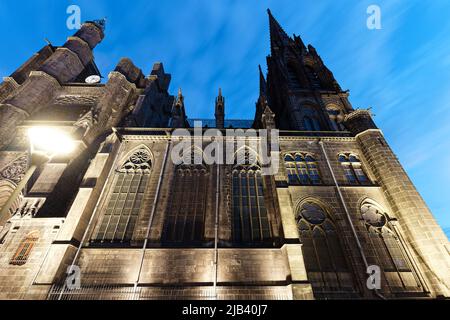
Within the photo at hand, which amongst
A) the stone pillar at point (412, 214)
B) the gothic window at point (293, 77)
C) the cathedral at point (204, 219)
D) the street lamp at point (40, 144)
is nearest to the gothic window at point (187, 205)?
the cathedral at point (204, 219)

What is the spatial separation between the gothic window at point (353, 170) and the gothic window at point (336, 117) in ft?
17.8

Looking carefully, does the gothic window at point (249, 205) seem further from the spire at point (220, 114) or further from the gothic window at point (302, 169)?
the spire at point (220, 114)

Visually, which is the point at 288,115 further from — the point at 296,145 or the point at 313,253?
the point at 313,253

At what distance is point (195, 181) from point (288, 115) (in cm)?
1307

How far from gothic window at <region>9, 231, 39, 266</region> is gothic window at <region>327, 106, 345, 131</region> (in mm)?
22066

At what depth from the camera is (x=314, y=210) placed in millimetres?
11875

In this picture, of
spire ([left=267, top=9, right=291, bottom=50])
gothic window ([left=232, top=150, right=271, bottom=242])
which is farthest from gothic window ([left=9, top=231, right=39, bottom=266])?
spire ([left=267, top=9, right=291, bottom=50])

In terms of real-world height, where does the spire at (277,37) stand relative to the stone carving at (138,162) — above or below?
above

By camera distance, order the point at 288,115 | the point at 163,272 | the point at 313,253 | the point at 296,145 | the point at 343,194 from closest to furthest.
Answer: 1. the point at 163,272
2. the point at 313,253
3. the point at 343,194
4. the point at 296,145
5. the point at 288,115

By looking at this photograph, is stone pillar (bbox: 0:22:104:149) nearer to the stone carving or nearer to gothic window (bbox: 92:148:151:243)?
the stone carving

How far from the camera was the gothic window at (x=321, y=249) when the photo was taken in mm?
9680

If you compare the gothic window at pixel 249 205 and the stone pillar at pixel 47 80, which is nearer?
the gothic window at pixel 249 205

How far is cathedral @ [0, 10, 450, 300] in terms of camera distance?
349 inches

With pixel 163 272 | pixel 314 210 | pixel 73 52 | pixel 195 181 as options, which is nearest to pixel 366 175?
pixel 314 210
